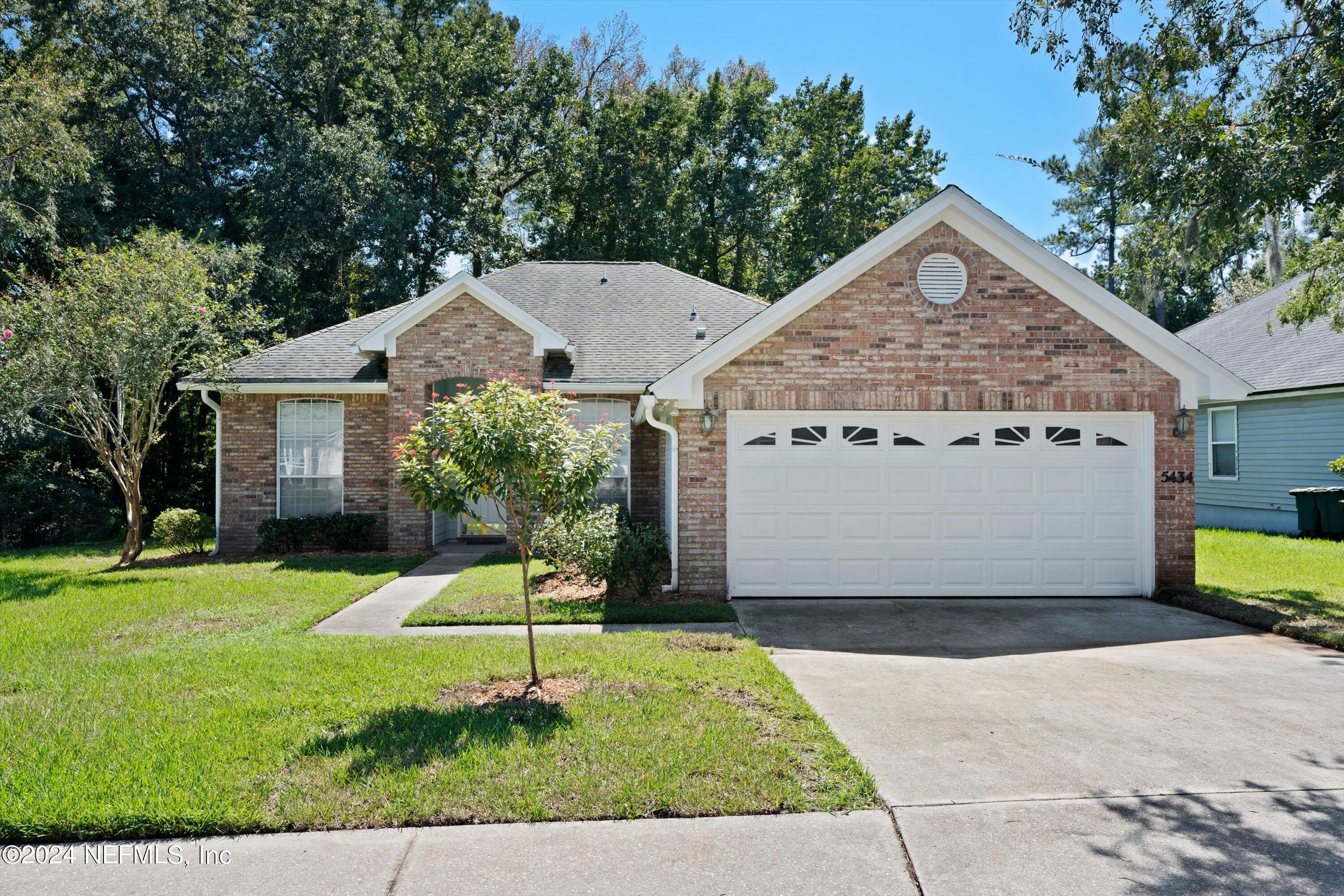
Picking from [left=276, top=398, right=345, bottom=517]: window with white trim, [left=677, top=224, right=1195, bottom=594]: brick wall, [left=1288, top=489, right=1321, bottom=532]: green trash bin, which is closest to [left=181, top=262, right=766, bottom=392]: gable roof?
[left=276, top=398, right=345, bottom=517]: window with white trim

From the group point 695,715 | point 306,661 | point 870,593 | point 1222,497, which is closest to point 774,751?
point 695,715

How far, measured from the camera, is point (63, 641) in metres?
8.29

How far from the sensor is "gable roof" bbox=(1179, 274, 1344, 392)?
55.9 ft

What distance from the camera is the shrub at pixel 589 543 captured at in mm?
10219

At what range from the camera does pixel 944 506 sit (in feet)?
34.6

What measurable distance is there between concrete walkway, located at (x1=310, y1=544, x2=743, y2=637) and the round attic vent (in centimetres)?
482

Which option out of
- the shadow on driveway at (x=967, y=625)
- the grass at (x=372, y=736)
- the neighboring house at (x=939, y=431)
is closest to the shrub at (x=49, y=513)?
the grass at (x=372, y=736)

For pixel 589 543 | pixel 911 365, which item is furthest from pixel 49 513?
pixel 911 365

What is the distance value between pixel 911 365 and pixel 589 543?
4663mm

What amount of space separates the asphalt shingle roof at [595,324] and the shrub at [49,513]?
7.19m

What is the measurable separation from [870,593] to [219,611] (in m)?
8.01

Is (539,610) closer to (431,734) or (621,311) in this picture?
(431,734)

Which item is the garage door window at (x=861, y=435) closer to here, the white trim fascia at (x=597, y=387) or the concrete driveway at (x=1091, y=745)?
the concrete driveway at (x=1091, y=745)

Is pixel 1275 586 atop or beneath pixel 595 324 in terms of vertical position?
beneath
